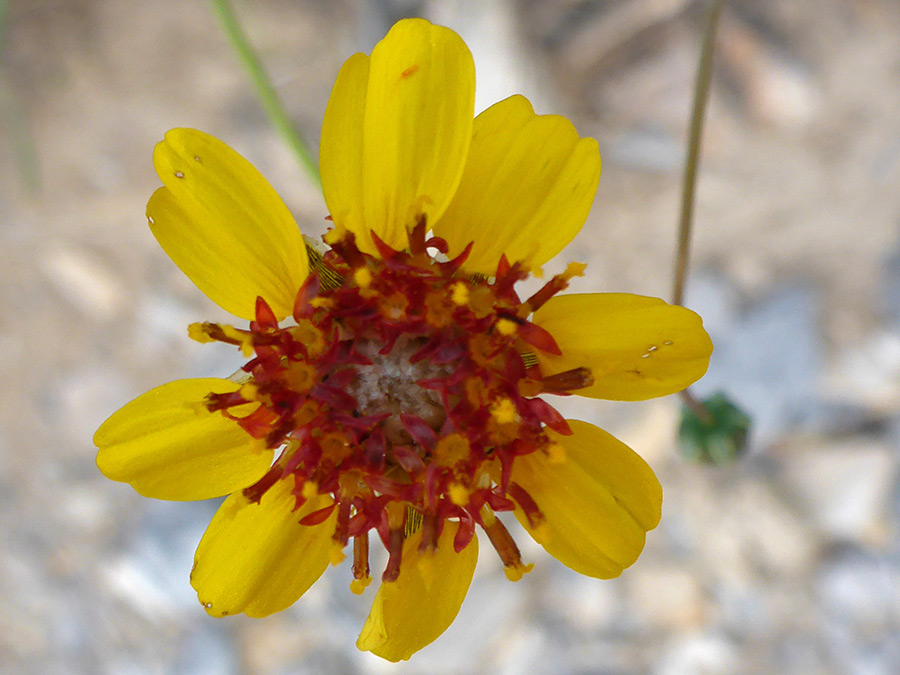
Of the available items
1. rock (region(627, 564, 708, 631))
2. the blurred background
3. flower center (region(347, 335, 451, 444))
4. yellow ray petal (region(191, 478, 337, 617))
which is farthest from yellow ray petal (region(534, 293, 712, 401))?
rock (region(627, 564, 708, 631))

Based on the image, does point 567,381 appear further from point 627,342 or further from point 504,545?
point 504,545

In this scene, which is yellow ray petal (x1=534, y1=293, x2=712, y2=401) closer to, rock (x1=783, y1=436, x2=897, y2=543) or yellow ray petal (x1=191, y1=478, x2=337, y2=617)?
yellow ray petal (x1=191, y1=478, x2=337, y2=617)

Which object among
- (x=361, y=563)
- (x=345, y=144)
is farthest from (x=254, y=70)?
(x=361, y=563)

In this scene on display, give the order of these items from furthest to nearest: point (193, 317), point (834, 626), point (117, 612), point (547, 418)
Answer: point (193, 317) → point (117, 612) → point (834, 626) → point (547, 418)

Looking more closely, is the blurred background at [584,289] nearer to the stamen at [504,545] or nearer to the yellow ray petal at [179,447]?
the stamen at [504,545]

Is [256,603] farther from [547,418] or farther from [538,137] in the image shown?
[538,137]

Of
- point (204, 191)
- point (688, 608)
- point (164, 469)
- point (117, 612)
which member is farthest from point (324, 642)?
point (204, 191)

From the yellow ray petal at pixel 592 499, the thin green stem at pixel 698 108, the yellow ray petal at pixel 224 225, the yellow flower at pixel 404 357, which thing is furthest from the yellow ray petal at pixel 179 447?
the thin green stem at pixel 698 108
